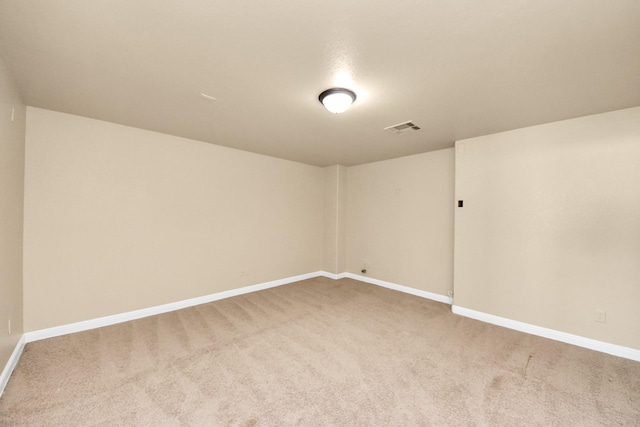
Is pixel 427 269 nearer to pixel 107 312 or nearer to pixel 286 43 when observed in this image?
pixel 286 43

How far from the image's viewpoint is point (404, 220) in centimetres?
471

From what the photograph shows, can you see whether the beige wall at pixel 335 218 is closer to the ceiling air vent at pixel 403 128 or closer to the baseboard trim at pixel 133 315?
the baseboard trim at pixel 133 315

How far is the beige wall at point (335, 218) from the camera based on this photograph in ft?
18.2

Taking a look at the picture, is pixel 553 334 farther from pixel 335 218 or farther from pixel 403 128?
pixel 335 218

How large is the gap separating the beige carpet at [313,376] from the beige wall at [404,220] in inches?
47.6

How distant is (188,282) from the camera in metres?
3.84

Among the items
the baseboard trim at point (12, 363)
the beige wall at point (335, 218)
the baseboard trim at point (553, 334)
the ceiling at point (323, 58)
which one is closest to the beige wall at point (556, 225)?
the baseboard trim at point (553, 334)

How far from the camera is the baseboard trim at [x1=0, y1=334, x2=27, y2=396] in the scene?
1.99 m

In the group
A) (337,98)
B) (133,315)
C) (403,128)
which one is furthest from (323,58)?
(133,315)

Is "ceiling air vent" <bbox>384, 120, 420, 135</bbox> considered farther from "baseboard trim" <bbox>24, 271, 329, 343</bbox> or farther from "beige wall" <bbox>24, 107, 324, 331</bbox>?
"baseboard trim" <bbox>24, 271, 329, 343</bbox>

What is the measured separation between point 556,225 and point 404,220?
6.85 feet

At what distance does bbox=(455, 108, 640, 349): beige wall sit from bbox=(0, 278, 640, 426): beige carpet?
0.38m

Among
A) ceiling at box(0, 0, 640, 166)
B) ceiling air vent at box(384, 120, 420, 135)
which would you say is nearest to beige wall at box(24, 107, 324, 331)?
ceiling at box(0, 0, 640, 166)

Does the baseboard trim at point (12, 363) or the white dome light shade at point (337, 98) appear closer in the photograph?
the baseboard trim at point (12, 363)
